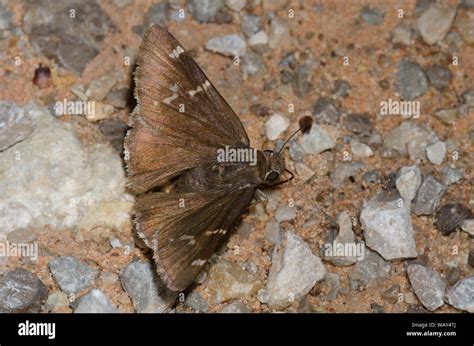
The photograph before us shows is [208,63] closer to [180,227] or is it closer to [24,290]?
[180,227]

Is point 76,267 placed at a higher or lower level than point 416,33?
lower

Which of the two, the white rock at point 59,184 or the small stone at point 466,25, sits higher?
the small stone at point 466,25

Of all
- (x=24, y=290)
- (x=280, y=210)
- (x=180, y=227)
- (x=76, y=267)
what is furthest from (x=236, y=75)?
(x=24, y=290)

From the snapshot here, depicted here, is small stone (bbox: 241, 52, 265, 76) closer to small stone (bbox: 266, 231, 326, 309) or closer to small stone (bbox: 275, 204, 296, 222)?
small stone (bbox: 275, 204, 296, 222)

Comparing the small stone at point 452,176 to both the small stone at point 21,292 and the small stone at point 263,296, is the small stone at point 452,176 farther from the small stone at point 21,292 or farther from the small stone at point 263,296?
the small stone at point 21,292

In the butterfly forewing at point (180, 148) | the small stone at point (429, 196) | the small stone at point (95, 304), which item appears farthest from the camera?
the small stone at point (429, 196)

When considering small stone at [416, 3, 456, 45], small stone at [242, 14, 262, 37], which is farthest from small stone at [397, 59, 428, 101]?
small stone at [242, 14, 262, 37]

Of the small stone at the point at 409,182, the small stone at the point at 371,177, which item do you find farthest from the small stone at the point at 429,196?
the small stone at the point at 371,177
